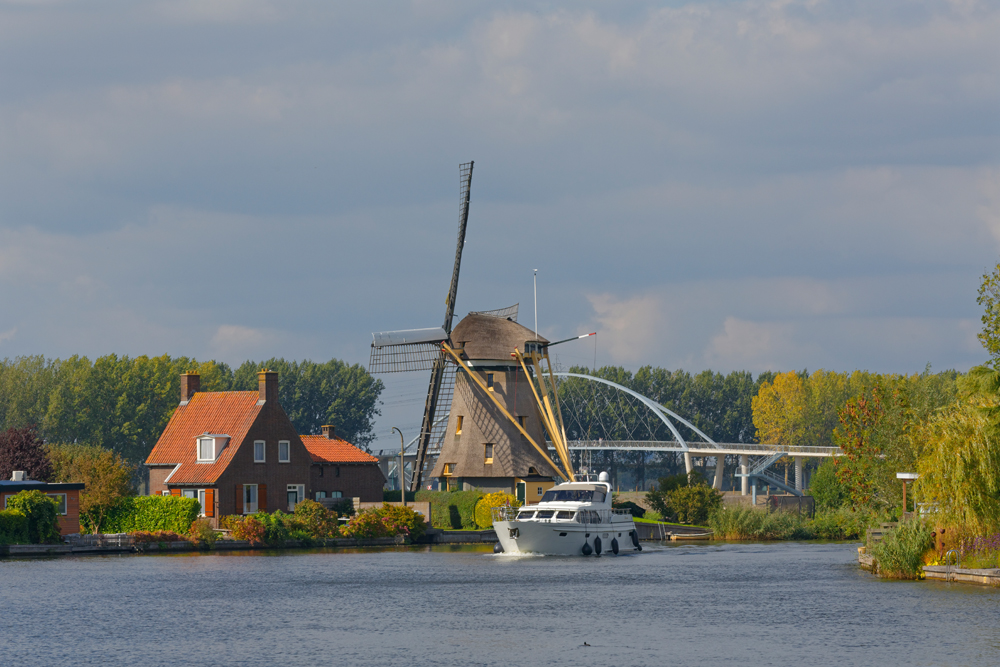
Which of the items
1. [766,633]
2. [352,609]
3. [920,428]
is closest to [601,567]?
[920,428]

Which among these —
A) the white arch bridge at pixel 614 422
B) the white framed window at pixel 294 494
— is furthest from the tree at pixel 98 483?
the white arch bridge at pixel 614 422

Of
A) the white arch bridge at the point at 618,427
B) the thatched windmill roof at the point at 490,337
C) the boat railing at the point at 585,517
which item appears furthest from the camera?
the white arch bridge at the point at 618,427

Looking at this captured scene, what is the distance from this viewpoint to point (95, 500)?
244 feet

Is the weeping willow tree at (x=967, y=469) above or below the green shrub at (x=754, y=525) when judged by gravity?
above

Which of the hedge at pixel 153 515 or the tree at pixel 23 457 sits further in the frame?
the tree at pixel 23 457

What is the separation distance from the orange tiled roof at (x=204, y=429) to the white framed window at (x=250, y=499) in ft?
7.99

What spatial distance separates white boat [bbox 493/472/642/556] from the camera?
2864 inches

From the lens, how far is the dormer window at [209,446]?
82375 mm

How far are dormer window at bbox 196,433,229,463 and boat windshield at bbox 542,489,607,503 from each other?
67.6 ft

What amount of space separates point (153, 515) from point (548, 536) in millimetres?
22087

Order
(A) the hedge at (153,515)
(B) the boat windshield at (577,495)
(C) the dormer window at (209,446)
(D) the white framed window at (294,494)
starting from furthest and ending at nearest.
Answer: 1. (D) the white framed window at (294,494)
2. (C) the dormer window at (209,446)
3. (B) the boat windshield at (577,495)
4. (A) the hedge at (153,515)

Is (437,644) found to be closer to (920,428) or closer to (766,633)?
(766,633)

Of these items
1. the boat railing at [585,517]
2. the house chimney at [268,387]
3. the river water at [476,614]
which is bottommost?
the river water at [476,614]

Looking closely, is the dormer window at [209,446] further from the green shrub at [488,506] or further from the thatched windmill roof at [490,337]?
the thatched windmill roof at [490,337]
